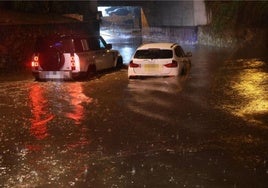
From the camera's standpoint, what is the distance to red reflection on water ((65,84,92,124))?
443 inches

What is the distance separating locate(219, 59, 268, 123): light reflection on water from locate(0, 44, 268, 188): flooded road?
1.1 inches

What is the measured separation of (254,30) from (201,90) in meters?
17.1

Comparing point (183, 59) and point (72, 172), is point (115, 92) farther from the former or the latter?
point (72, 172)

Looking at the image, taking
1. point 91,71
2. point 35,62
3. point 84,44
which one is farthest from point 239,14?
point 35,62

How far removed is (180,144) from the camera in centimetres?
848

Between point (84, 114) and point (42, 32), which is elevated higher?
point (42, 32)

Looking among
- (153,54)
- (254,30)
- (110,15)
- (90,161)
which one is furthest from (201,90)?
(110,15)

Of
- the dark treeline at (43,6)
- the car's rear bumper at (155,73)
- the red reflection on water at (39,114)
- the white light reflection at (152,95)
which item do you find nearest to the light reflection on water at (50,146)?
the red reflection on water at (39,114)

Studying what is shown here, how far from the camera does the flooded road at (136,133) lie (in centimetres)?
685

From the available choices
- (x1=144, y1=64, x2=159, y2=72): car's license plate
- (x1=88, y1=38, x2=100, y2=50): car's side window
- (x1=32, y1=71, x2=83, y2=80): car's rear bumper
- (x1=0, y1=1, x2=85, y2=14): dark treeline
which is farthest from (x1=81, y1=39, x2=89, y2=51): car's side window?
(x1=0, y1=1, x2=85, y2=14): dark treeline

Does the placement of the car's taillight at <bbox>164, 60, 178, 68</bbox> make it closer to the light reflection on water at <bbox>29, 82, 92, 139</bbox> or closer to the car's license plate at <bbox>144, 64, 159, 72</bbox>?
the car's license plate at <bbox>144, 64, 159, 72</bbox>

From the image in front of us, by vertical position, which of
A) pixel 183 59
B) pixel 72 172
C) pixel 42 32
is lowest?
pixel 72 172

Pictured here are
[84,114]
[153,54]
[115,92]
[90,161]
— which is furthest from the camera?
[153,54]

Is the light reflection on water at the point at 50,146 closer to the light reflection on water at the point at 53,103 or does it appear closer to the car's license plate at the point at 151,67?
the light reflection on water at the point at 53,103
